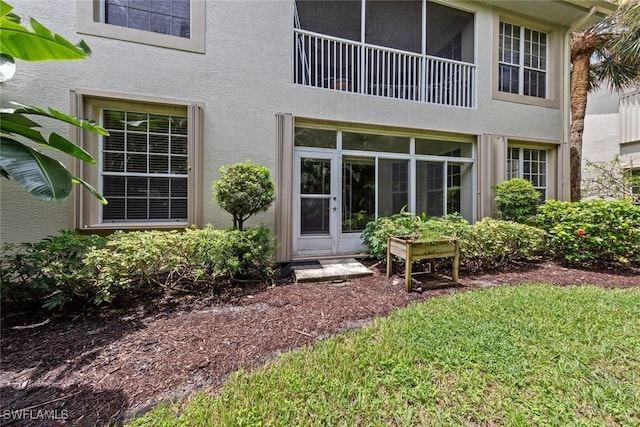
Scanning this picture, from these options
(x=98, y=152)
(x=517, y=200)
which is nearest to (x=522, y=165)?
(x=517, y=200)

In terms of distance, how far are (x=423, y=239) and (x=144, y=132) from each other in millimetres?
5080

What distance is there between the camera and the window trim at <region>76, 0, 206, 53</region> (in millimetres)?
4246

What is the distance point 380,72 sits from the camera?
6031mm

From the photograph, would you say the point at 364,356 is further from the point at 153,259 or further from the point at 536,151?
the point at 536,151

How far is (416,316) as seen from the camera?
10.6 ft

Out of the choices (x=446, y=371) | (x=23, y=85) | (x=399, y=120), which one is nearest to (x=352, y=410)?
(x=446, y=371)

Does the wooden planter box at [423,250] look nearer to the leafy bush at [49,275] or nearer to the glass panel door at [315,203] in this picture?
the glass panel door at [315,203]

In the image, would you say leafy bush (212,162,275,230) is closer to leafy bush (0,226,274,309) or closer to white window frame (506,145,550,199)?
leafy bush (0,226,274,309)

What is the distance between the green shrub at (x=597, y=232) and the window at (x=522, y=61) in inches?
131

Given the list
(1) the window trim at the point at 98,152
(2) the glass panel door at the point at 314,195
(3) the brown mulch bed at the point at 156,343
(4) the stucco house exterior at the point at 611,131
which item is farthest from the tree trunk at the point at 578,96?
(1) the window trim at the point at 98,152

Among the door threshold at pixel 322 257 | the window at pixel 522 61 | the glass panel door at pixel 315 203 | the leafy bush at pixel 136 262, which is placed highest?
the window at pixel 522 61

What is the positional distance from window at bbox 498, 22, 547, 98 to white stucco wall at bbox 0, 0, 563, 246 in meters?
1.33

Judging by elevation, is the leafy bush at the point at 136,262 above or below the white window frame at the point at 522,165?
below

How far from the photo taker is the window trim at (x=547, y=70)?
6559 millimetres
